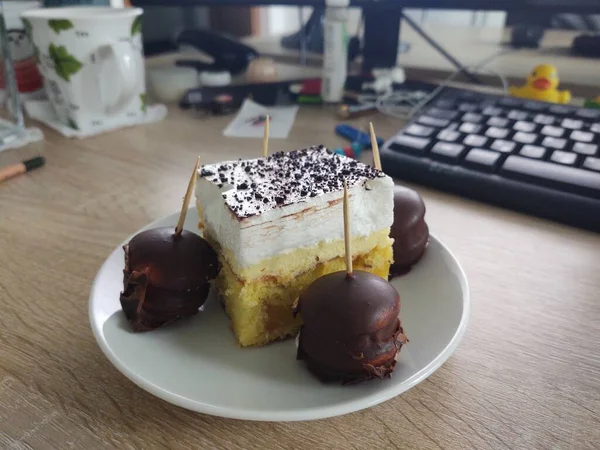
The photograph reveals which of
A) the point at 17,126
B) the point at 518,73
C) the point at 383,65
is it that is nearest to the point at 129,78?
the point at 17,126

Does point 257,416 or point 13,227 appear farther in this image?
point 13,227

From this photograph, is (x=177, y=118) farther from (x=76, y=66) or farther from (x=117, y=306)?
(x=117, y=306)

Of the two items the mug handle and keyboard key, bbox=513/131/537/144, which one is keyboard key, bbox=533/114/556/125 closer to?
keyboard key, bbox=513/131/537/144

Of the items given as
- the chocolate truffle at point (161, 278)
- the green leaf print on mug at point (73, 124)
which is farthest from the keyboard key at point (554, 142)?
the green leaf print on mug at point (73, 124)

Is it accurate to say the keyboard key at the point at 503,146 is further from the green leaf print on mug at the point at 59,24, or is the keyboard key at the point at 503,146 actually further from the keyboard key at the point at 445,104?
the green leaf print on mug at the point at 59,24

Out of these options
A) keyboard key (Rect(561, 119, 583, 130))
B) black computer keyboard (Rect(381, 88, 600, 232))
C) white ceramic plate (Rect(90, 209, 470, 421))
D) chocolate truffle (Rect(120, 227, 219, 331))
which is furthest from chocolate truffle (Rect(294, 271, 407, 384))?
keyboard key (Rect(561, 119, 583, 130))

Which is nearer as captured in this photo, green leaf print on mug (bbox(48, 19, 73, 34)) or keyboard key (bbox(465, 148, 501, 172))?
keyboard key (bbox(465, 148, 501, 172))

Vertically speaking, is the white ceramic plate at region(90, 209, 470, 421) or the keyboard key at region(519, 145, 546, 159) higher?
the keyboard key at region(519, 145, 546, 159)
